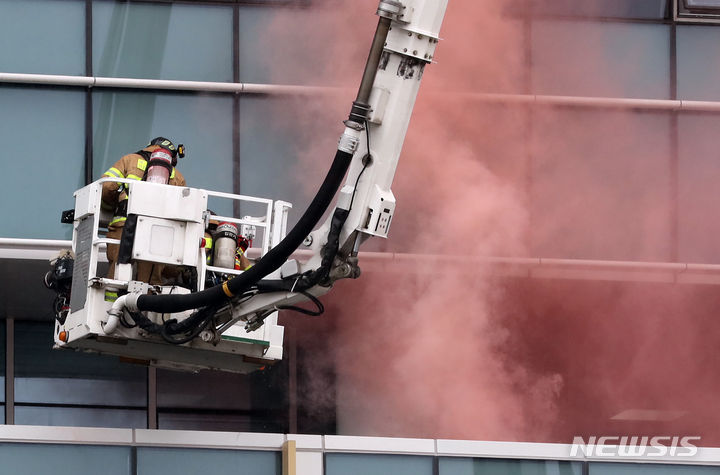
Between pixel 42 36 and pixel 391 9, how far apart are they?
6.74m

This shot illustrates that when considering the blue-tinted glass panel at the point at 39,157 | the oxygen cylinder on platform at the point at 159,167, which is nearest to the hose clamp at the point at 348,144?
Result: the oxygen cylinder on platform at the point at 159,167

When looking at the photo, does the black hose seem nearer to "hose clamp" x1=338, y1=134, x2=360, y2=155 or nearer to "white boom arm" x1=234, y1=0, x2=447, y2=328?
"hose clamp" x1=338, y1=134, x2=360, y2=155

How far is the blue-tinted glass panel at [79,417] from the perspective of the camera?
1975cm

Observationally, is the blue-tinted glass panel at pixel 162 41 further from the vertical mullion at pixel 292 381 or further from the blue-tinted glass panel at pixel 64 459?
the blue-tinted glass panel at pixel 64 459

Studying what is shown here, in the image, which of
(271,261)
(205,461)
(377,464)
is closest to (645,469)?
(377,464)

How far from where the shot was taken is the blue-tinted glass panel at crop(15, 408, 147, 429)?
1975 centimetres

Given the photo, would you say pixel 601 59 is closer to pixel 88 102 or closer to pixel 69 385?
→ pixel 88 102

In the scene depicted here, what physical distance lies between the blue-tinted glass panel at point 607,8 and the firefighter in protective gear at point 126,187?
19.7 ft

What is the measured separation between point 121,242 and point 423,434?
6576mm

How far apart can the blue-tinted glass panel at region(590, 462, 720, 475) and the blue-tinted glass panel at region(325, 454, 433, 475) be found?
1.77 meters

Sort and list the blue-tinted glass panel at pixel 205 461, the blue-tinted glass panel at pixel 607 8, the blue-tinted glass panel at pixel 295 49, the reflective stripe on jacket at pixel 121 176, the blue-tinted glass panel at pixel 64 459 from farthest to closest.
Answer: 1. the blue-tinted glass panel at pixel 607 8
2. the blue-tinted glass panel at pixel 295 49
3. the blue-tinted glass panel at pixel 205 461
4. the blue-tinted glass panel at pixel 64 459
5. the reflective stripe on jacket at pixel 121 176

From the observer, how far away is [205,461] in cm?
1705

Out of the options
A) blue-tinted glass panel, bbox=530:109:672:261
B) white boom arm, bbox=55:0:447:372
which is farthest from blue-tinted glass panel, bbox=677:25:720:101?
white boom arm, bbox=55:0:447:372

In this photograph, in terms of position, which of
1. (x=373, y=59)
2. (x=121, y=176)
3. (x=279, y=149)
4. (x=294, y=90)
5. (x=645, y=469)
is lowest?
(x=645, y=469)
